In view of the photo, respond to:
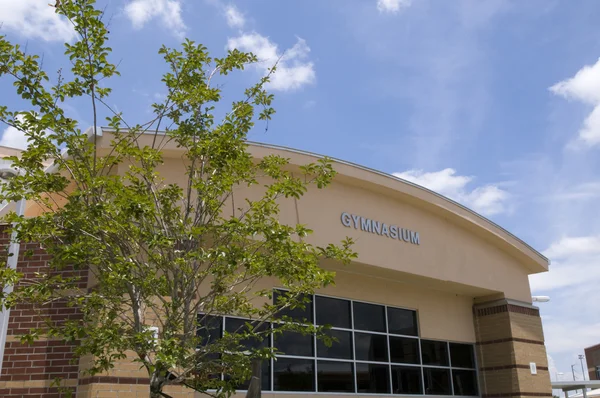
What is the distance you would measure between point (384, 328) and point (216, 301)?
852cm

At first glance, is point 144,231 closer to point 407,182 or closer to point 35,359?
point 35,359

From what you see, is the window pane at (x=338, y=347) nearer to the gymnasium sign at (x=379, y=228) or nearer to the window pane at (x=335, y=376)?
the window pane at (x=335, y=376)

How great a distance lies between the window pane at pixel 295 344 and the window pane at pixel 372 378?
1.49 meters

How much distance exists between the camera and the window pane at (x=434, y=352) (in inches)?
630

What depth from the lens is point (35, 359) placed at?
9906 millimetres

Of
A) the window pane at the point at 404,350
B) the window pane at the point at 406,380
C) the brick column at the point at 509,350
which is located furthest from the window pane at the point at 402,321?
the brick column at the point at 509,350

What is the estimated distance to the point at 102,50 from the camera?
6.85 metres

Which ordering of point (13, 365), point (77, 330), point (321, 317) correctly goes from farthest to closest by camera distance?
point (321, 317) < point (13, 365) < point (77, 330)

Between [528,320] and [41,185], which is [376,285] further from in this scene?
[41,185]

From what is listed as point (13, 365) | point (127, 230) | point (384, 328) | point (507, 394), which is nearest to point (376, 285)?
point (384, 328)

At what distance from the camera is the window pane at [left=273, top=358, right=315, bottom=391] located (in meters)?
12.7

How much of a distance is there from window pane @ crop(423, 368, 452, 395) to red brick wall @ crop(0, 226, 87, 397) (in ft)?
30.0

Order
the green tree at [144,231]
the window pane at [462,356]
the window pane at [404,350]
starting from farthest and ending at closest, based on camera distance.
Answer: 1. the window pane at [462,356]
2. the window pane at [404,350]
3. the green tree at [144,231]

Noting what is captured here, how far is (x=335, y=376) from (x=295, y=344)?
1.32 m
